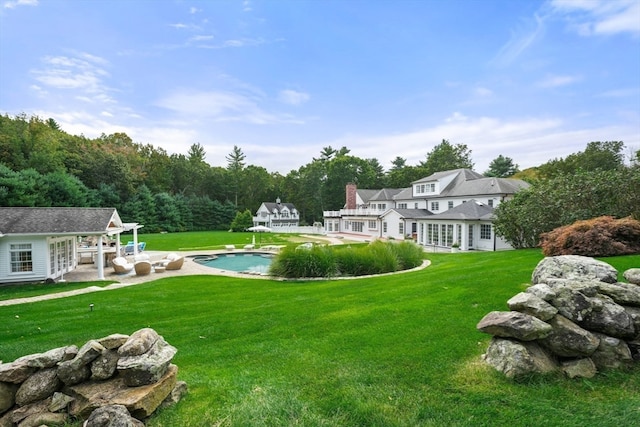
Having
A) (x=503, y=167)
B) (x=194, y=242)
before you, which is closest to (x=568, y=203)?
(x=194, y=242)

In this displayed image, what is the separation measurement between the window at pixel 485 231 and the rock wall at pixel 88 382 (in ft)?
71.8

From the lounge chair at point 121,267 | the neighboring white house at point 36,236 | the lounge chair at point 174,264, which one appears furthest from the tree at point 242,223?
the neighboring white house at point 36,236

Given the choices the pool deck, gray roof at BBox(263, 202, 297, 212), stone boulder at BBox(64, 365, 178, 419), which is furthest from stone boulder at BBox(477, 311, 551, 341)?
gray roof at BBox(263, 202, 297, 212)

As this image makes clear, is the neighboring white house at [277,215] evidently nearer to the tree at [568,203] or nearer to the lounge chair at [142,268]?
the lounge chair at [142,268]

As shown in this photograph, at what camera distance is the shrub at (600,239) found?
8938 mm

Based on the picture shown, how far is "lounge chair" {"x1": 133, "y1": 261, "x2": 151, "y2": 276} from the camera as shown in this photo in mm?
14281

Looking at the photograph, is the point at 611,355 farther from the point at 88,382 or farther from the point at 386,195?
the point at 386,195

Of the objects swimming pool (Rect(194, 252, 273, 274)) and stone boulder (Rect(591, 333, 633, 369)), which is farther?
swimming pool (Rect(194, 252, 273, 274))

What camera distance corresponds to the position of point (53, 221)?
43.5ft

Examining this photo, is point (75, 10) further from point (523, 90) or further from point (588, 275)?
point (523, 90)

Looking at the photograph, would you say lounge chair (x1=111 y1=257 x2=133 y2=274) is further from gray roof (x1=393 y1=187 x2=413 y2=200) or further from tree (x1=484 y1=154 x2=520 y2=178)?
tree (x1=484 y1=154 x2=520 y2=178)

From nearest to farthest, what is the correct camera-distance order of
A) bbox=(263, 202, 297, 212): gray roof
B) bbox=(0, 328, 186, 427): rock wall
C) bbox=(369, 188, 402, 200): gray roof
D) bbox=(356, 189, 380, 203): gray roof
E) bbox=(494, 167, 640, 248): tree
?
bbox=(0, 328, 186, 427): rock wall, bbox=(494, 167, 640, 248): tree, bbox=(369, 188, 402, 200): gray roof, bbox=(356, 189, 380, 203): gray roof, bbox=(263, 202, 297, 212): gray roof

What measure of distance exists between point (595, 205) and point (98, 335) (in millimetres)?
16917

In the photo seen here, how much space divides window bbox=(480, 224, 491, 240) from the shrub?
11536 mm
